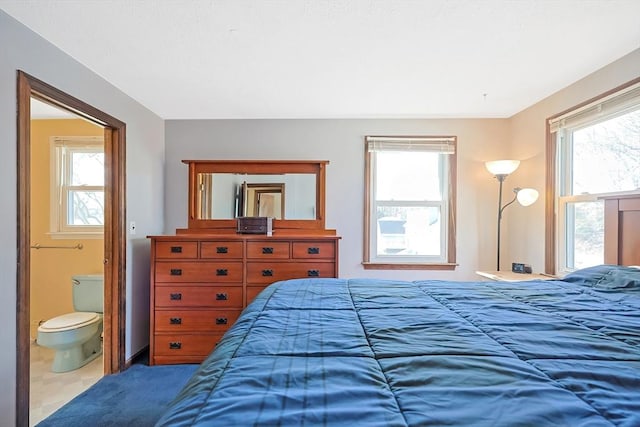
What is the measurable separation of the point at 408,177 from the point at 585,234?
60.2 inches

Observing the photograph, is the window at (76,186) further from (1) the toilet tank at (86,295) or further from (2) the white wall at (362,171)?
(2) the white wall at (362,171)

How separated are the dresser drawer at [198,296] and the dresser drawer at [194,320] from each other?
57mm

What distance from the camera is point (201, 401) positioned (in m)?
0.68

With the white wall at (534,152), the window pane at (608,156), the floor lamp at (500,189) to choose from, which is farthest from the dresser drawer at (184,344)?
the window pane at (608,156)

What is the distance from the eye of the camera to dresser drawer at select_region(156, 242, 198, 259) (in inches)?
107

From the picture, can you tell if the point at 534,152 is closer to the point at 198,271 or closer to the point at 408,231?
the point at 408,231

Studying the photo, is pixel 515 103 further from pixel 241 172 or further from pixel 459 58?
pixel 241 172

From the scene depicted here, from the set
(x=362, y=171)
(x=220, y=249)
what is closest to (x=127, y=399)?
(x=220, y=249)

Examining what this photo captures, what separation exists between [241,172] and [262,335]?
96.1 inches

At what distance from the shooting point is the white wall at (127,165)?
5.43 ft

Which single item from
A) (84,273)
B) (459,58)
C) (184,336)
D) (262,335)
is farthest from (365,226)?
(84,273)

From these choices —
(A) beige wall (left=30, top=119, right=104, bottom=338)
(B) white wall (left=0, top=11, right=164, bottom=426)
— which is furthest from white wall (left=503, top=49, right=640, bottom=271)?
(A) beige wall (left=30, top=119, right=104, bottom=338)

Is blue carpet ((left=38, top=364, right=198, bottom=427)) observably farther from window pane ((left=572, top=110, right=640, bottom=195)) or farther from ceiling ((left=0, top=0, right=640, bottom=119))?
window pane ((left=572, top=110, right=640, bottom=195))

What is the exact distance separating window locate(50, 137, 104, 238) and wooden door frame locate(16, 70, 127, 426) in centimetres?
104
